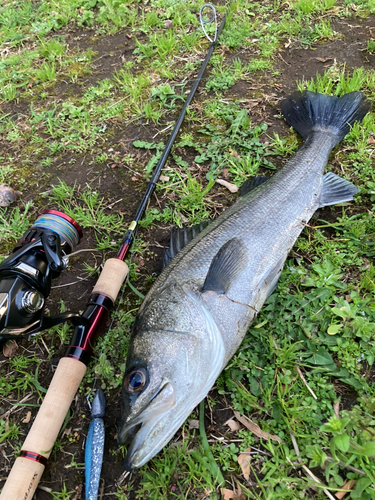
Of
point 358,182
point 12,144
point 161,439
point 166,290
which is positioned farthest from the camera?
point 12,144

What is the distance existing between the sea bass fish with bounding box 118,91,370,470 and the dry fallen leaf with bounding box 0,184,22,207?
7.38ft

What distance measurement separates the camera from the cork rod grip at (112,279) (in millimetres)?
Result: 2691

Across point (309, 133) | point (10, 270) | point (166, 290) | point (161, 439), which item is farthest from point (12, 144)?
point (161, 439)

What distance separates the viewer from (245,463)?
7.15ft

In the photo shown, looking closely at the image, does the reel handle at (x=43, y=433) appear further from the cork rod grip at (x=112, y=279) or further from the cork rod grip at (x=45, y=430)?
the cork rod grip at (x=112, y=279)

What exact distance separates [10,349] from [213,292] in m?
1.85

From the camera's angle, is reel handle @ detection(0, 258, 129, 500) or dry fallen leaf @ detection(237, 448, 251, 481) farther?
dry fallen leaf @ detection(237, 448, 251, 481)

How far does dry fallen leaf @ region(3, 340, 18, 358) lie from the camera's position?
285 cm

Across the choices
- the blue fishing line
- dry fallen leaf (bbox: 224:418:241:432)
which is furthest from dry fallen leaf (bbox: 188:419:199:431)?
the blue fishing line

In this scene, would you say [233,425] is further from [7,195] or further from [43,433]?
[7,195]

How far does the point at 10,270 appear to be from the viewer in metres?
2.26

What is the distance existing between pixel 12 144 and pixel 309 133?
3.53 meters

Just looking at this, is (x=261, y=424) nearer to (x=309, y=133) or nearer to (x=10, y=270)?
(x=10, y=270)

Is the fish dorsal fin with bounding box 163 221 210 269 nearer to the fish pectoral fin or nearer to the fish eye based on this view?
the fish eye
